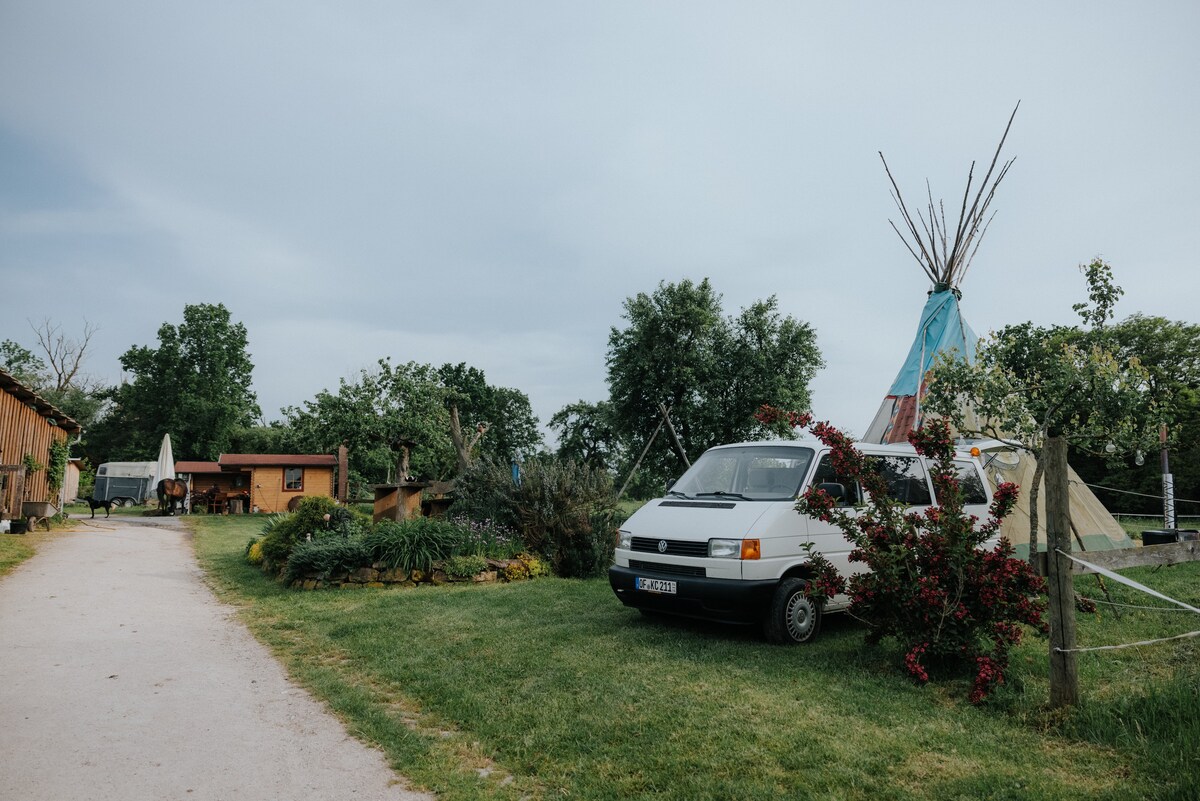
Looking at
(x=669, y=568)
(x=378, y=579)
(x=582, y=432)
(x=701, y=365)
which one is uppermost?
(x=701, y=365)

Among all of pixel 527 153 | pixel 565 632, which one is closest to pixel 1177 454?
pixel 527 153

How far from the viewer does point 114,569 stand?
11.9m

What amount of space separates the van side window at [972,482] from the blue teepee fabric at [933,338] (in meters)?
3.96

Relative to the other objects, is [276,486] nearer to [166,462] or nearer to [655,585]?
[166,462]

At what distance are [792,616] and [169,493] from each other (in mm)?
30260

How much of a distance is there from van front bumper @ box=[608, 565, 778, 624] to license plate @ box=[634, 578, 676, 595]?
0.09ft

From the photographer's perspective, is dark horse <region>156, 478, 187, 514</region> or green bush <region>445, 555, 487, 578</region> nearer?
green bush <region>445, 555, 487, 578</region>

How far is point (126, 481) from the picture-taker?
42906 millimetres

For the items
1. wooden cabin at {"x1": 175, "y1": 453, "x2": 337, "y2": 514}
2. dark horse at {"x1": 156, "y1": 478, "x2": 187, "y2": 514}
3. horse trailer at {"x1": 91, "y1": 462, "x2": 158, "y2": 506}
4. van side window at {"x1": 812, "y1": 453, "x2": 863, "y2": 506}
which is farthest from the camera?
horse trailer at {"x1": 91, "y1": 462, "x2": 158, "y2": 506}

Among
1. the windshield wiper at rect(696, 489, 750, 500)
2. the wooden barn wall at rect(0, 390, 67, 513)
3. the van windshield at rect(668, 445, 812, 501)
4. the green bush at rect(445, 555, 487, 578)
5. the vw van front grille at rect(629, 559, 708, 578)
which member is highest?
the wooden barn wall at rect(0, 390, 67, 513)

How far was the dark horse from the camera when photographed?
29.3m

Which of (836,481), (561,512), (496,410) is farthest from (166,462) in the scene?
(836,481)

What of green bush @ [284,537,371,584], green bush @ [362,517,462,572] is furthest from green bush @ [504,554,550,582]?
green bush @ [284,537,371,584]

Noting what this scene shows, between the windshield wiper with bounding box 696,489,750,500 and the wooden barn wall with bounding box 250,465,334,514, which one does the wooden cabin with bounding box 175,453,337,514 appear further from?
the windshield wiper with bounding box 696,489,750,500
